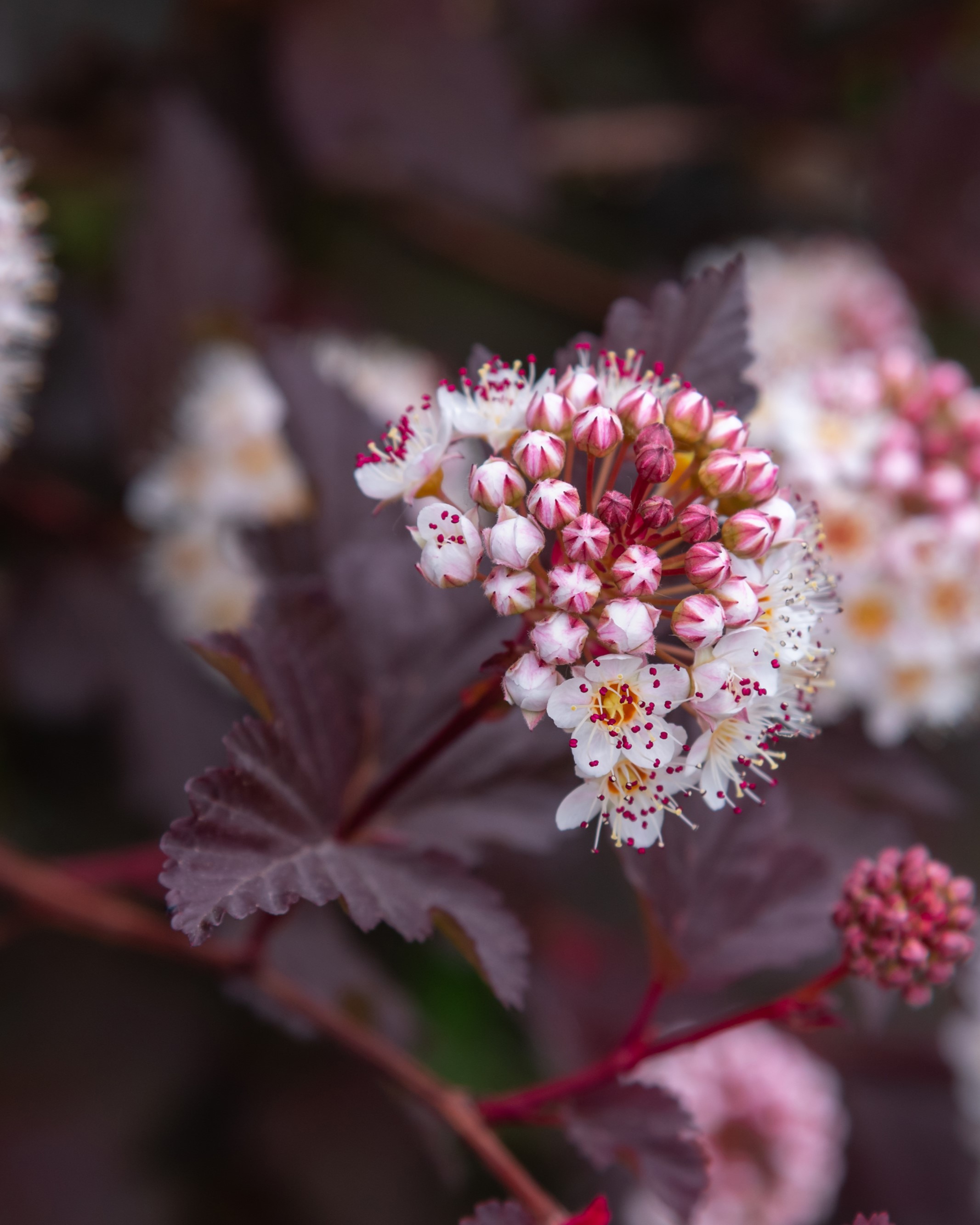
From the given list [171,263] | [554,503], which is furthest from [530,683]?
[171,263]

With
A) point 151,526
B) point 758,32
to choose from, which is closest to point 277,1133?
point 151,526

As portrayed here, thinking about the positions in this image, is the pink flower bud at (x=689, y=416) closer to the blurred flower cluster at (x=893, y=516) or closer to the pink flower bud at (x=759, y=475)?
the pink flower bud at (x=759, y=475)


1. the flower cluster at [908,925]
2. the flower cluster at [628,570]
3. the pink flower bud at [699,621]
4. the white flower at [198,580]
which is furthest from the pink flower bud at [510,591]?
the white flower at [198,580]

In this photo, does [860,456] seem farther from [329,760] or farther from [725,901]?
[329,760]

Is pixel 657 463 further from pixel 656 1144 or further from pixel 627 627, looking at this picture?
pixel 656 1144

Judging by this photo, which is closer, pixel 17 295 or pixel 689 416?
pixel 689 416

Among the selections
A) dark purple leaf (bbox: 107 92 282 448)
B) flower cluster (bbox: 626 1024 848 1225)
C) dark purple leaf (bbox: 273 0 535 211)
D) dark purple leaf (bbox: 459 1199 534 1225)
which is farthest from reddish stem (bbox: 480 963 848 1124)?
dark purple leaf (bbox: 273 0 535 211)
